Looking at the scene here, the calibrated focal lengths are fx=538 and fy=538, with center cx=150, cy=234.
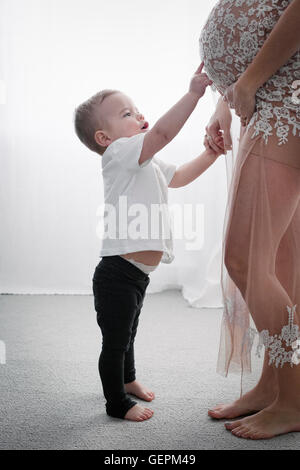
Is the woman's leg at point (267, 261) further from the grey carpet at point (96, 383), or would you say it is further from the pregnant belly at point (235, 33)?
the pregnant belly at point (235, 33)

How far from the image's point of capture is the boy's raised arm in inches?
46.0

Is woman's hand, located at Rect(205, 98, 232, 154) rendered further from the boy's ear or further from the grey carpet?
the grey carpet

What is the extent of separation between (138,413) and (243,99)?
0.69 metres

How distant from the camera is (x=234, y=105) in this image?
108cm

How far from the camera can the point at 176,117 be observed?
1.17 m

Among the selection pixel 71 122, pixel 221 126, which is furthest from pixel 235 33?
pixel 71 122

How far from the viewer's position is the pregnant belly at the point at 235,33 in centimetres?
102

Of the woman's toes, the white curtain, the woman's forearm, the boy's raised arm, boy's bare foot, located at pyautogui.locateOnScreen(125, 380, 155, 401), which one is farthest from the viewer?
the white curtain

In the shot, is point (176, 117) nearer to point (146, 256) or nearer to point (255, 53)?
point (255, 53)

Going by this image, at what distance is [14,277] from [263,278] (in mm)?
1918

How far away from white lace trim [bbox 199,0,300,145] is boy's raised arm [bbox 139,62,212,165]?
0.39 feet

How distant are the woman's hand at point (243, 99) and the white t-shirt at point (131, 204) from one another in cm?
23

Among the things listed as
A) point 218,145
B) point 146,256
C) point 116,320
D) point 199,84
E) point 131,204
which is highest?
point 199,84

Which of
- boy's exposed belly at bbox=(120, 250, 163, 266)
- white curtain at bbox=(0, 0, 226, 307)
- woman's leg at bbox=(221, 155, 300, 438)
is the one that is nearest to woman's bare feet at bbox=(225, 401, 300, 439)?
woman's leg at bbox=(221, 155, 300, 438)
